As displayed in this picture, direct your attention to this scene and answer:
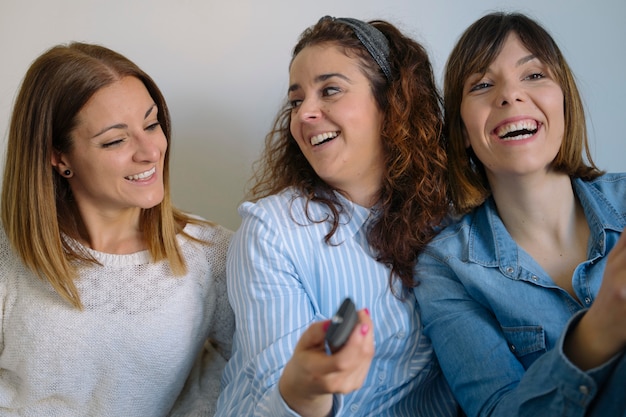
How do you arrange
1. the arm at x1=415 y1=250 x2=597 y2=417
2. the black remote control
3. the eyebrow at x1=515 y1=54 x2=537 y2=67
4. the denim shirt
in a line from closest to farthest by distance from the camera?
the black remote control < the arm at x1=415 y1=250 x2=597 y2=417 < the denim shirt < the eyebrow at x1=515 y1=54 x2=537 y2=67

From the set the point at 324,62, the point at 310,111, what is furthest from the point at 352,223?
the point at 324,62

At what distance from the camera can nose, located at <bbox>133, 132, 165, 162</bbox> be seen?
1321mm

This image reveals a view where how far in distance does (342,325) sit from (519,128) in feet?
2.19

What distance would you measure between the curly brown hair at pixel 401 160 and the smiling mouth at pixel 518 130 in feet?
0.67

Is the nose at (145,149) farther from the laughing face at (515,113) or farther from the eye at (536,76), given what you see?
the eye at (536,76)

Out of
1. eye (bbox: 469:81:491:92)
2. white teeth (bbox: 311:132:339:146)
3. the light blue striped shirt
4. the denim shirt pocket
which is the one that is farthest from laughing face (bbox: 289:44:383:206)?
the denim shirt pocket

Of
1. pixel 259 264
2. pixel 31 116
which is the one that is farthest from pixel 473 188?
pixel 31 116

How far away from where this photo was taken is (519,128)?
46.6 inches

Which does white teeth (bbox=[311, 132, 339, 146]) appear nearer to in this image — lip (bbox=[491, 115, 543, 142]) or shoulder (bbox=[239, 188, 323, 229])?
shoulder (bbox=[239, 188, 323, 229])

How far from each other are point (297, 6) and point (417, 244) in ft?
2.76

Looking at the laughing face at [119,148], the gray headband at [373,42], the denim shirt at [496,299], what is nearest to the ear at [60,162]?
the laughing face at [119,148]

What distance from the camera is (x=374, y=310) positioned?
126 cm

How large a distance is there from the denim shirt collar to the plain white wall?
23.7 inches

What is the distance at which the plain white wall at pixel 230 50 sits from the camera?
1.67m
